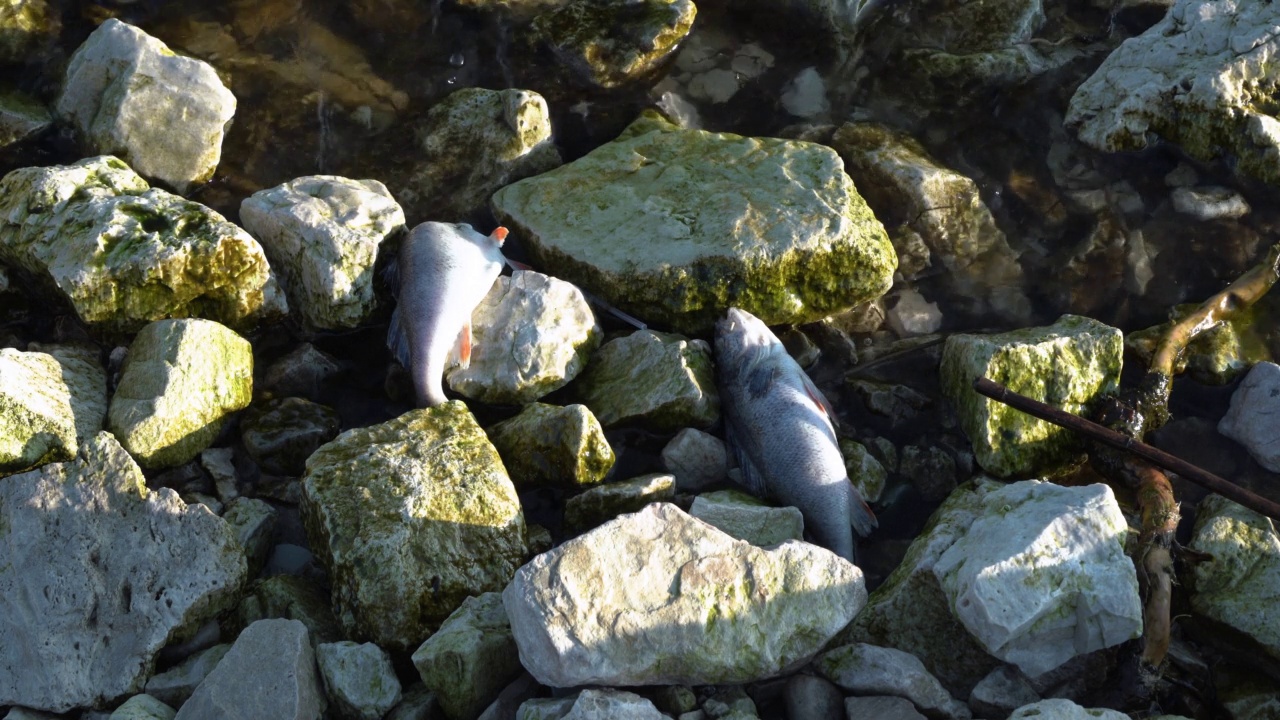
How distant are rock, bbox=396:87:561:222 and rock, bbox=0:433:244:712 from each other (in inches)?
103

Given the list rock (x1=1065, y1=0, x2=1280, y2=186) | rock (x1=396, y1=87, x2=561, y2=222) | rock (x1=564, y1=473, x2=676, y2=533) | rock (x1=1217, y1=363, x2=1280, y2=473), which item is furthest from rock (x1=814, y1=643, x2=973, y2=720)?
rock (x1=1065, y1=0, x2=1280, y2=186)

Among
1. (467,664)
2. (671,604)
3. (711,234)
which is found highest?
(711,234)

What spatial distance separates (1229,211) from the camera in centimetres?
662

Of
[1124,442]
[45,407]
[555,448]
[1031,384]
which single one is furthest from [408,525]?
[1124,442]

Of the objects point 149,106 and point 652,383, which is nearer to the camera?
point 652,383

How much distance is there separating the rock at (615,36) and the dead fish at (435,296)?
6.15ft

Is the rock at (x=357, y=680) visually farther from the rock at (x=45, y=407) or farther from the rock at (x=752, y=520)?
the rock at (x=45, y=407)

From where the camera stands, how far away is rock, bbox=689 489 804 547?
4773 millimetres

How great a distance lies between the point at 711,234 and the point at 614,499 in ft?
5.52

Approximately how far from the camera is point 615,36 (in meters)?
7.34

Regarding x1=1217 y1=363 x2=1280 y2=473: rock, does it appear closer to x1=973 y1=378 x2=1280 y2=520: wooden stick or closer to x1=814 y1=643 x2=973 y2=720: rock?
x1=973 y1=378 x2=1280 y2=520: wooden stick

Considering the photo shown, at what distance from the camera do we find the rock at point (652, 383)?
18.0ft

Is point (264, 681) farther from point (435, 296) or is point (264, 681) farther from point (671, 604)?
point (435, 296)

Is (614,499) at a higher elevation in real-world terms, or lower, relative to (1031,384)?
lower
